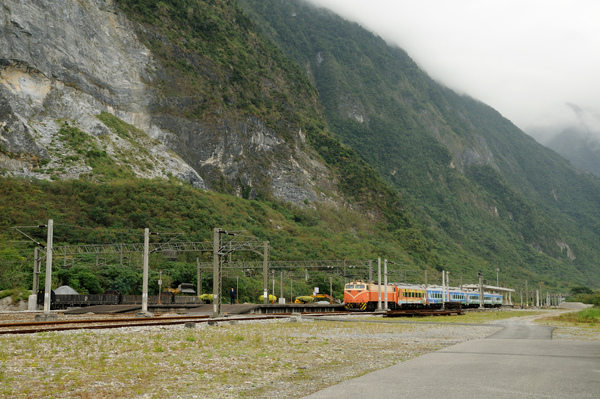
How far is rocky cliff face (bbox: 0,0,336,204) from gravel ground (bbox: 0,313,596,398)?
7778cm

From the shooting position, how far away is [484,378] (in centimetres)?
920

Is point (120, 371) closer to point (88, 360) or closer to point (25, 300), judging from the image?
point (88, 360)

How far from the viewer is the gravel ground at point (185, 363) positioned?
8.92 m

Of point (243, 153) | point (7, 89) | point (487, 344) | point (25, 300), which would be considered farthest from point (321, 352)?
point (243, 153)

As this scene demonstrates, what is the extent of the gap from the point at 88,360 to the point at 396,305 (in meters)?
47.4

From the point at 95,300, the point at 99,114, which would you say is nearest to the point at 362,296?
the point at 95,300

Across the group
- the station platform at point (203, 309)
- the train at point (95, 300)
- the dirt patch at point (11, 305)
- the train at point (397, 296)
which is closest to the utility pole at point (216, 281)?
the station platform at point (203, 309)

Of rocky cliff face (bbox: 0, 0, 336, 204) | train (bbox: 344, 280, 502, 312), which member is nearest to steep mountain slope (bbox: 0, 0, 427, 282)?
rocky cliff face (bbox: 0, 0, 336, 204)

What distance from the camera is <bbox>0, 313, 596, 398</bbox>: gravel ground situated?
8922 millimetres

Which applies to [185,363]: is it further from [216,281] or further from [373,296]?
[373,296]

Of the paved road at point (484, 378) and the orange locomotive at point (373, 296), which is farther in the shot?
the orange locomotive at point (373, 296)

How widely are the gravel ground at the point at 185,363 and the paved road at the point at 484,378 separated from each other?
0.83 metres

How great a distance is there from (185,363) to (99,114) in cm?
10101

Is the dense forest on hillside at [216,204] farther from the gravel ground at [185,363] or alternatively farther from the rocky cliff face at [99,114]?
the gravel ground at [185,363]
